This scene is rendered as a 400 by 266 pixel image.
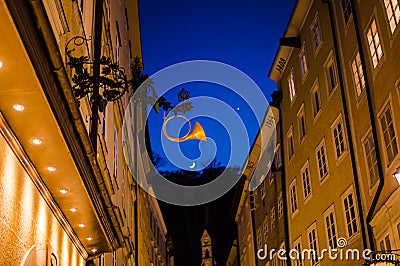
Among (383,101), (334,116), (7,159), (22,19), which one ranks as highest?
(334,116)

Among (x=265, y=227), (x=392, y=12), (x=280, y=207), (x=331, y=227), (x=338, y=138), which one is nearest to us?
(x=392, y=12)

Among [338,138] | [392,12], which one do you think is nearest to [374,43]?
[392,12]

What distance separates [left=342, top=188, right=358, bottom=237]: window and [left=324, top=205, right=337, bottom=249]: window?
1.25 meters

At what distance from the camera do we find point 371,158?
18.1 meters

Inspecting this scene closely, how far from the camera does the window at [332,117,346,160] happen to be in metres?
21.1

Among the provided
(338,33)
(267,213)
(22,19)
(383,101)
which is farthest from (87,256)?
(267,213)

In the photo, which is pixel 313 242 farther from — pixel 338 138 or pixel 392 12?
pixel 392 12

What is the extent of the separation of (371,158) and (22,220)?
40.1 ft

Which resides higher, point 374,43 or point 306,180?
point 374,43

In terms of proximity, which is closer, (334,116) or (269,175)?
(334,116)

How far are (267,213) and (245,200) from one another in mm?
9524

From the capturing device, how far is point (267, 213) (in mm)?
35875

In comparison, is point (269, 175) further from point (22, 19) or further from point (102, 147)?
point (22, 19)

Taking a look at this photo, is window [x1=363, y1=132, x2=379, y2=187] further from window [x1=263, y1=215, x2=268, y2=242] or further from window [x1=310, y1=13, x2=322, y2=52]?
window [x1=263, y1=215, x2=268, y2=242]
